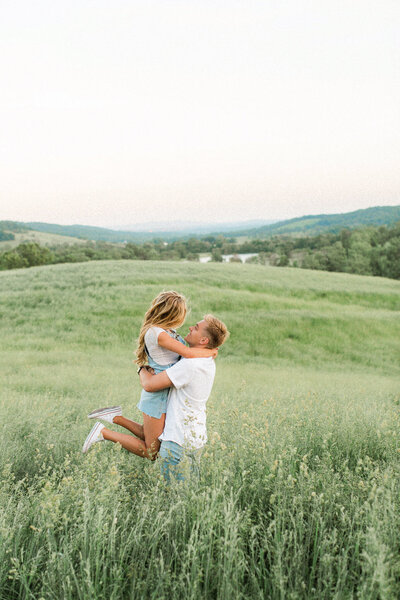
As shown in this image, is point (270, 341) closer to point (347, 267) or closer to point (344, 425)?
point (344, 425)

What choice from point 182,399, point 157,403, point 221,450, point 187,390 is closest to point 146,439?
point 157,403

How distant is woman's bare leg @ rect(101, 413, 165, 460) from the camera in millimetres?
3959

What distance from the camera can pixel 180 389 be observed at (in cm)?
377

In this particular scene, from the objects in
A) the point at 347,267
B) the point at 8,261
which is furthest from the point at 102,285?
the point at 347,267

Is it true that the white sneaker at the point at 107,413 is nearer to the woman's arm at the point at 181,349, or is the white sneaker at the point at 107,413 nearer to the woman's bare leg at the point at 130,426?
the woman's bare leg at the point at 130,426

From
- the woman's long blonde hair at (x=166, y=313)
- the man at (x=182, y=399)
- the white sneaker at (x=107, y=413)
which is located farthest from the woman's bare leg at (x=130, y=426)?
the woman's long blonde hair at (x=166, y=313)

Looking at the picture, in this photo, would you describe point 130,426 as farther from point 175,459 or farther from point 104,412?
point 175,459

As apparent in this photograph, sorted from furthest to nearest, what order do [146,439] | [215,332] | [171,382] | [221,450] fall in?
1. [146,439]
2. [215,332]
3. [171,382]
4. [221,450]

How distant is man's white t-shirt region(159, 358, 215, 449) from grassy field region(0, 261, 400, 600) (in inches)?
11.1

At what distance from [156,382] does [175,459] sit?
0.72m

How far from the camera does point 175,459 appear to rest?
3627 millimetres

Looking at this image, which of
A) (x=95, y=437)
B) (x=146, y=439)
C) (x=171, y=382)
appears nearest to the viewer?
(x=171, y=382)

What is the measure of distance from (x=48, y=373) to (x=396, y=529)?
9.18 metres

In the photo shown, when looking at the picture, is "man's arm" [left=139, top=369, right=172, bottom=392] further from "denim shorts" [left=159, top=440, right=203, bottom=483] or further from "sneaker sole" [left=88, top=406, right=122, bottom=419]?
"sneaker sole" [left=88, top=406, right=122, bottom=419]
